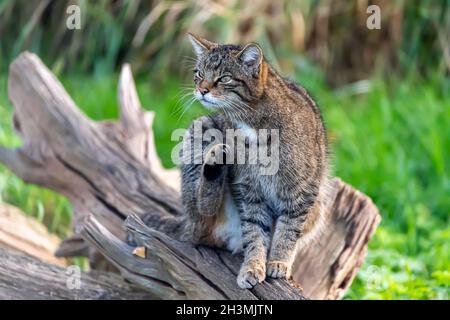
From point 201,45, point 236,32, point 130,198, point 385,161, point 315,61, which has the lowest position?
point 130,198

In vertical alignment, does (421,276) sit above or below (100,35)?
below

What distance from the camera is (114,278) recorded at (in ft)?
15.4

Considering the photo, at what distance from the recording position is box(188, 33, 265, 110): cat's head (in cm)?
396

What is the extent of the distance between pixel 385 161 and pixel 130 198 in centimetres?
227

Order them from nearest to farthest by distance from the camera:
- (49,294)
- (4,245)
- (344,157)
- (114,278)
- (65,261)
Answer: (49,294) → (114,278) → (4,245) → (65,261) → (344,157)

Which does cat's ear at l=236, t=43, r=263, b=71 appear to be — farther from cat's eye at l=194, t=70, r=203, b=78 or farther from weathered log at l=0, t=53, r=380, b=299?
weathered log at l=0, t=53, r=380, b=299

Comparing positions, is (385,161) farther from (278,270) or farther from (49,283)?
(49,283)

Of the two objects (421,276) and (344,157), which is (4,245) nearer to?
(421,276)

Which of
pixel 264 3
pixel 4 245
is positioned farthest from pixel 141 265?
pixel 264 3

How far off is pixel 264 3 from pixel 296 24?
0.36m

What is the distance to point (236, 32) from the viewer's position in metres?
8.16

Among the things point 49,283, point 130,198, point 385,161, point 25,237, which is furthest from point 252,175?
point 385,161

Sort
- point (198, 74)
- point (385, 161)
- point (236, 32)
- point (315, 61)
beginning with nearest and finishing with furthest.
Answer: point (198, 74)
point (385, 161)
point (236, 32)
point (315, 61)

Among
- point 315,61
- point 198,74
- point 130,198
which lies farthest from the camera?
point 315,61
